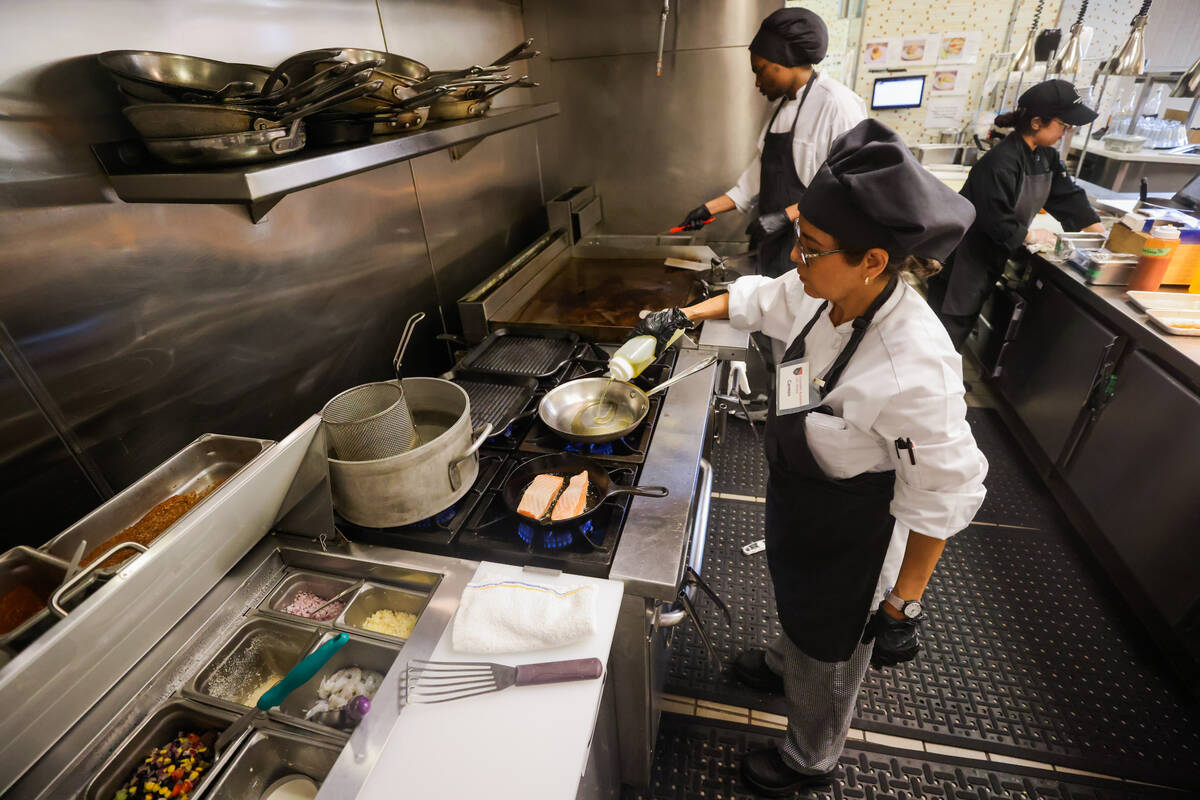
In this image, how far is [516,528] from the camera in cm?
134

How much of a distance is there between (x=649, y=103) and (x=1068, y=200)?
243 cm

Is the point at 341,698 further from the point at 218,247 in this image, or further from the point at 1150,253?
the point at 1150,253

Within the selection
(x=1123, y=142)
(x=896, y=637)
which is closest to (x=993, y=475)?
(x=896, y=637)

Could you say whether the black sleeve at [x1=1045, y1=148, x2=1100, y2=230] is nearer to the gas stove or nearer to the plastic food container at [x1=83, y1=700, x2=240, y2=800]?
the gas stove

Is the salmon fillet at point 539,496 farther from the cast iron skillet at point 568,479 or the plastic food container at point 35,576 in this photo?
the plastic food container at point 35,576

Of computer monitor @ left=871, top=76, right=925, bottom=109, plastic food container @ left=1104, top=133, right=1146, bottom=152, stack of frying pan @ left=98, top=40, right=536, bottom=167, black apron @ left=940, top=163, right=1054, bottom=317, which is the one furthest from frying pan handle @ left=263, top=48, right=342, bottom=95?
computer monitor @ left=871, top=76, right=925, bottom=109

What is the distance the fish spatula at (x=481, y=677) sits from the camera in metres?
1.02

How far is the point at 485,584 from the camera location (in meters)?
1.19

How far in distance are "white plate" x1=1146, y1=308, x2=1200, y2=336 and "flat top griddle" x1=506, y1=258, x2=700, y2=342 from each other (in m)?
1.71

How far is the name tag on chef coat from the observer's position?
128cm

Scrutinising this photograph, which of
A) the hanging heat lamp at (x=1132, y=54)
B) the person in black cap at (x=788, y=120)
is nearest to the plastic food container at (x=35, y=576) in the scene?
the person in black cap at (x=788, y=120)

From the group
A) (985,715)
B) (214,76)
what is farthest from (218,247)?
(985,715)

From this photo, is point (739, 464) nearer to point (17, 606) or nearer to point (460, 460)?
point (460, 460)

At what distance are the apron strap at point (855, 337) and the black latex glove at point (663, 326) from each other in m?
0.73
